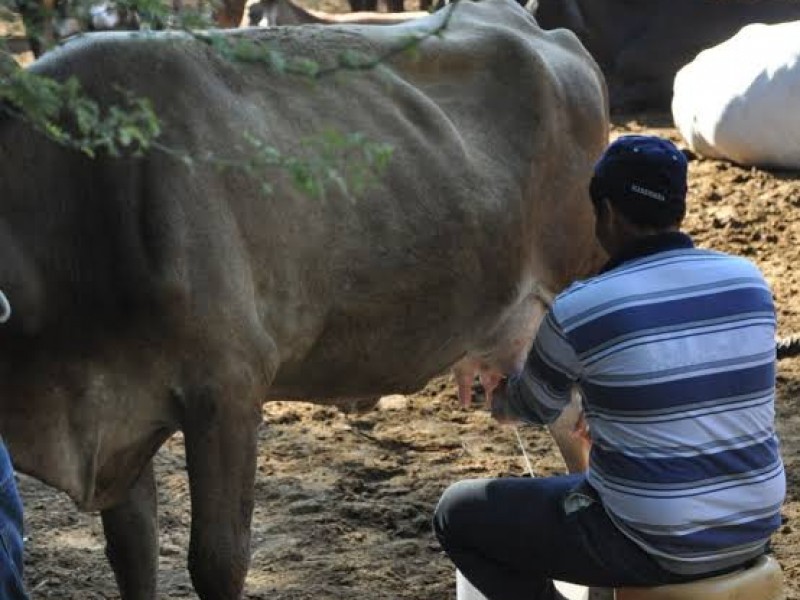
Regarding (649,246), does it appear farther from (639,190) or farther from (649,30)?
(649,30)

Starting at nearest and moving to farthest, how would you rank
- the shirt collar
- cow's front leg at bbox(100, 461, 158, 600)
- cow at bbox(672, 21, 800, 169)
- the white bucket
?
the shirt collar → the white bucket → cow's front leg at bbox(100, 461, 158, 600) → cow at bbox(672, 21, 800, 169)

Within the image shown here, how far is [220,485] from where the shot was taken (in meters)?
4.32

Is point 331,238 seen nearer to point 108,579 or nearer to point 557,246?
point 557,246

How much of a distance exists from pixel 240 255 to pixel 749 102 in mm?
5713

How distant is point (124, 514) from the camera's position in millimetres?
4867

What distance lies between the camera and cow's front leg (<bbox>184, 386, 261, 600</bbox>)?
14.0 feet

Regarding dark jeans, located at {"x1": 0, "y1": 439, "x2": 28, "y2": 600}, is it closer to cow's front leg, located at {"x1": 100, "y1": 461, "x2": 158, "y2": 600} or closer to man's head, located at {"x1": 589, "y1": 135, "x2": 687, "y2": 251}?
cow's front leg, located at {"x1": 100, "y1": 461, "x2": 158, "y2": 600}

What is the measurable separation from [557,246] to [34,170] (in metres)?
1.89

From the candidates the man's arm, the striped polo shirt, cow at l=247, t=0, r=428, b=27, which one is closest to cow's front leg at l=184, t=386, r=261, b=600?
the man's arm

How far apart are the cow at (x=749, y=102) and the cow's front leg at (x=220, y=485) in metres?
5.54

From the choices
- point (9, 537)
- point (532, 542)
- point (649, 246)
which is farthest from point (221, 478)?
point (649, 246)

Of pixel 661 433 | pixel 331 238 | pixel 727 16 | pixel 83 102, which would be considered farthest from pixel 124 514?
pixel 727 16

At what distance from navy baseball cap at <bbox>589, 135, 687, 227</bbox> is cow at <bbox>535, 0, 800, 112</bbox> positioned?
7984 millimetres

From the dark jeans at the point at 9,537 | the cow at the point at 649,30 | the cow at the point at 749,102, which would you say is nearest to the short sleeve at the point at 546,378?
the dark jeans at the point at 9,537
